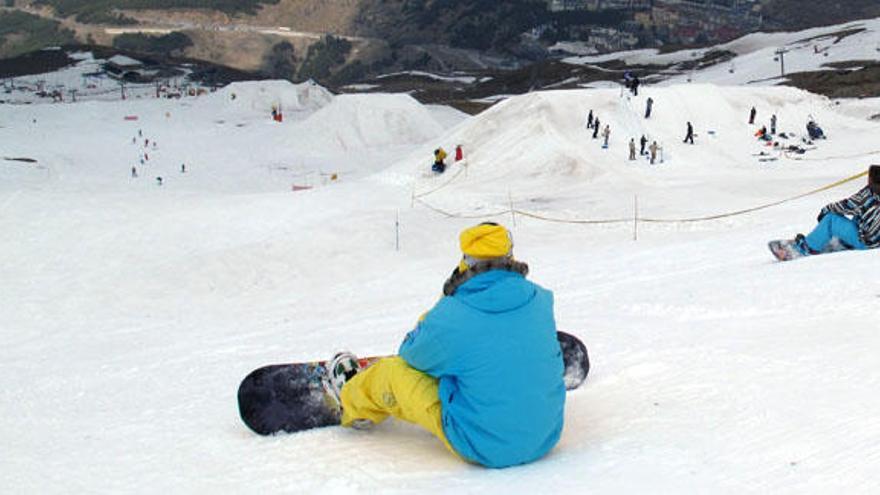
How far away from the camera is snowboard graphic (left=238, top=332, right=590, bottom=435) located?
5121mm

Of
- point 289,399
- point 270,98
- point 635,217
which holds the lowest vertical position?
point 635,217

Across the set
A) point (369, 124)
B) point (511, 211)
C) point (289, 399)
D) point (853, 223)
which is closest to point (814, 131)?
point (511, 211)

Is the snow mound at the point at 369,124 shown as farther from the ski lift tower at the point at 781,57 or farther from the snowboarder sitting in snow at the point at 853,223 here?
the ski lift tower at the point at 781,57

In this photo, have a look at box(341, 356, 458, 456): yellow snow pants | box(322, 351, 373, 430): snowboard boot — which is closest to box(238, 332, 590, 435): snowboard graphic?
box(322, 351, 373, 430): snowboard boot

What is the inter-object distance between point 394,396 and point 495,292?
2.95ft

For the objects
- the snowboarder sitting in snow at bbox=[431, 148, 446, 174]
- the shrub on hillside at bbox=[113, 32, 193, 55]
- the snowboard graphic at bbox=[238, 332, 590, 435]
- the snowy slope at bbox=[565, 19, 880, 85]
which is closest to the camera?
the snowboard graphic at bbox=[238, 332, 590, 435]

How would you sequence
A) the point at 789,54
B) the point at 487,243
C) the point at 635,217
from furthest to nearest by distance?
the point at 789,54 → the point at 635,217 → the point at 487,243

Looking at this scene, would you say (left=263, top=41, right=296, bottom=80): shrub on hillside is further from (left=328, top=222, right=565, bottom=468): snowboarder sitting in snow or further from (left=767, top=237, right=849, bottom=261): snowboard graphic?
(left=328, top=222, right=565, bottom=468): snowboarder sitting in snow

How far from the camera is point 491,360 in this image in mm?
4117

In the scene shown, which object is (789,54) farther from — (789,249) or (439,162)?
(789,249)

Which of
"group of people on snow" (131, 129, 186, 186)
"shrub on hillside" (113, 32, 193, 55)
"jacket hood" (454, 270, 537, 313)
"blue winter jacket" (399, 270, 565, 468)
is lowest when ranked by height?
"group of people on snow" (131, 129, 186, 186)

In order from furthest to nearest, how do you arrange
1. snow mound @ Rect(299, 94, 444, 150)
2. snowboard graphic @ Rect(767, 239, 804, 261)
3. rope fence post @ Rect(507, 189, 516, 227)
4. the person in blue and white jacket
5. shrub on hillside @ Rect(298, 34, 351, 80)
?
1. shrub on hillside @ Rect(298, 34, 351, 80)
2. snow mound @ Rect(299, 94, 444, 150)
3. rope fence post @ Rect(507, 189, 516, 227)
4. snowboard graphic @ Rect(767, 239, 804, 261)
5. the person in blue and white jacket

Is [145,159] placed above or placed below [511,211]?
above

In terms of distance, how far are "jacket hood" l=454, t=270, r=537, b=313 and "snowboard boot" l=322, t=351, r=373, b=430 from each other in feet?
4.22
